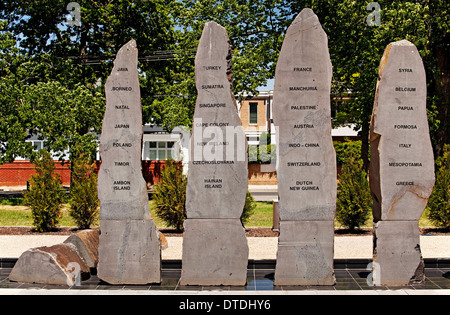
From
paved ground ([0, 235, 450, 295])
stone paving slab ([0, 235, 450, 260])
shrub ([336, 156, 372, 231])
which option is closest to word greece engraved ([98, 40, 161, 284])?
paved ground ([0, 235, 450, 295])

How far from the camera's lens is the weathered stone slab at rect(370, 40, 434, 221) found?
28.1ft

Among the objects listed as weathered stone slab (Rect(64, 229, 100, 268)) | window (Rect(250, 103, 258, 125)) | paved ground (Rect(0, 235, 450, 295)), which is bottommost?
paved ground (Rect(0, 235, 450, 295))

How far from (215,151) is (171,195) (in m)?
6.85

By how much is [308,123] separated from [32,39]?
21313 mm

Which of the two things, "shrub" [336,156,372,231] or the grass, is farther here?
the grass

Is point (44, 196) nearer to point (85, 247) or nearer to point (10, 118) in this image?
point (85, 247)

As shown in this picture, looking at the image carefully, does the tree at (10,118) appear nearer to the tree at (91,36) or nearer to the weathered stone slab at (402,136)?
the tree at (91,36)

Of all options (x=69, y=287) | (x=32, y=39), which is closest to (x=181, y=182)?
(x=69, y=287)

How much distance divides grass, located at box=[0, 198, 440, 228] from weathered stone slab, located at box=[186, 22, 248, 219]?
25.3 feet

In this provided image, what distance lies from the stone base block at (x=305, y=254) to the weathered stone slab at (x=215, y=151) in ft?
3.08

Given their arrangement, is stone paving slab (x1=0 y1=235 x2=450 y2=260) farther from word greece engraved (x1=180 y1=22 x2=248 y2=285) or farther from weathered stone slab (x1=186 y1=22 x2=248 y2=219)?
weathered stone slab (x1=186 y1=22 x2=248 y2=219)

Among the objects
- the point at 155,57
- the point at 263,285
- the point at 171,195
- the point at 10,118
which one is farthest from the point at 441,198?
the point at 10,118

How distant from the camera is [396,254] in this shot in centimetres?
858

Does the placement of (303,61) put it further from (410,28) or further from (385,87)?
(410,28)
